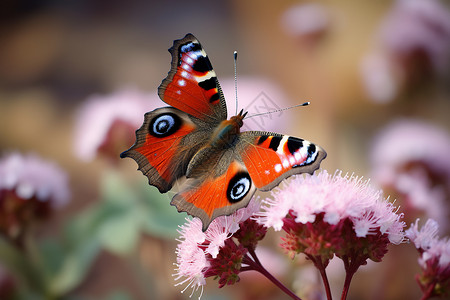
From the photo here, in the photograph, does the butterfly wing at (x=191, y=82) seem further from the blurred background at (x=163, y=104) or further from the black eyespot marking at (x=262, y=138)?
the blurred background at (x=163, y=104)

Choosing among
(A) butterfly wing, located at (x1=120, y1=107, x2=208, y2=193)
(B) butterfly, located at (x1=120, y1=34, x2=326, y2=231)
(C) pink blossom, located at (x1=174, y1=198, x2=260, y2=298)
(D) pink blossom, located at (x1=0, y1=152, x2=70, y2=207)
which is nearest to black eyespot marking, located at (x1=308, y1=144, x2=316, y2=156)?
(B) butterfly, located at (x1=120, y1=34, x2=326, y2=231)

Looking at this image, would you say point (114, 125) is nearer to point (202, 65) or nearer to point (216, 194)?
point (202, 65)

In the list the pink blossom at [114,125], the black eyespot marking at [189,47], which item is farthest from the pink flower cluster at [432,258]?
the pink blossom at [114,125]

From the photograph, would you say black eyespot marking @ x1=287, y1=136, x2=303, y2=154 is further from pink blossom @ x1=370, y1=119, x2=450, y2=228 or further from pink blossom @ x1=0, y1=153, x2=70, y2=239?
pink blossom @ x1=0, y1=153, x2=70, y2=239

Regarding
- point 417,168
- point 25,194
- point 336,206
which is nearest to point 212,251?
point 336,206

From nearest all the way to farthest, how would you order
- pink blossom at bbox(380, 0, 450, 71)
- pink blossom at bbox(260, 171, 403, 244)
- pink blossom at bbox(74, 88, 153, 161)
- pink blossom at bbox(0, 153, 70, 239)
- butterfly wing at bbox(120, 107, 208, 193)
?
pink blossom at bbox(260, 171, 403, 244)
butterfly wing at bbox(120, 107, 208, 193)
pink blossom at bbox(0, 153, 70, 239)
pink blossom at bbox(74, 88, 153, 161)
pink blossom at bbox(380, 0, 450, 71)

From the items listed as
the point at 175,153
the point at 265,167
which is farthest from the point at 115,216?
the point at 265,167

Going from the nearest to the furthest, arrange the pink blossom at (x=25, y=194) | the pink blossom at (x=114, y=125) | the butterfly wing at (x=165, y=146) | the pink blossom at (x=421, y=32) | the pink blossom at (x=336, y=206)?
the pink blossom at (x=336, y=206), the butterfly wing at (x=165, y=146), the pink blossom at (x=25, y=194), the pink blossom at (x=114, y=125), the pink blossom at (x=421, y=32)
